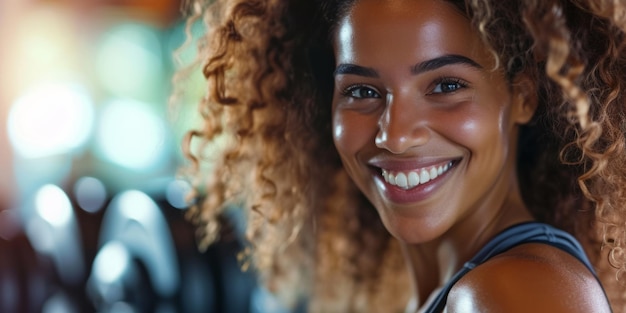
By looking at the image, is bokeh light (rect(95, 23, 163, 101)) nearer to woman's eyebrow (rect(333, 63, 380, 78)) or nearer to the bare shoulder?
woman's eyebrow (rect(333, 63, 380, 78))

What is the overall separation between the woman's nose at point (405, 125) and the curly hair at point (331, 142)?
0.14 metres

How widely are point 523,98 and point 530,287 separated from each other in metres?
0.37

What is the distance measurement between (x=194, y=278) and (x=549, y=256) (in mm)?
1377

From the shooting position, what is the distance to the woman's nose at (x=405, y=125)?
4.42 feet

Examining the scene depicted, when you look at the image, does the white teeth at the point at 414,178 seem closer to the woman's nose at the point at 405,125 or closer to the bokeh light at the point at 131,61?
the woman's nose at the point at 405,125

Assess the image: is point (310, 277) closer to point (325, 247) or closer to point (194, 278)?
point (325, 247)

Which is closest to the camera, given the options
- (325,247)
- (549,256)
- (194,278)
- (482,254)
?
(549,256)

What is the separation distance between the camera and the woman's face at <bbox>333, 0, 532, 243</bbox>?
1342 millimetres

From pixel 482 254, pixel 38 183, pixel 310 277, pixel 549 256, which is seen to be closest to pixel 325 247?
pixel 310 277

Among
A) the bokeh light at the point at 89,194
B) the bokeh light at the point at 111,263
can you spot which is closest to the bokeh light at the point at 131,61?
the bokeh light at the point at 89,194

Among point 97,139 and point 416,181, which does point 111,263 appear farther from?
point 97,139

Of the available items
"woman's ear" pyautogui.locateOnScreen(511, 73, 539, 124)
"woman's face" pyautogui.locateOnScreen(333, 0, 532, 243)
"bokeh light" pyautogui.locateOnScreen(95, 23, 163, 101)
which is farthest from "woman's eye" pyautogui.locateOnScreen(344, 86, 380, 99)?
"bokeh light" pyautogui.locateOnScreen(95, 23, 163, 101)

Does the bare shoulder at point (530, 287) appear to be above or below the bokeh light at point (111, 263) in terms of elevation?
above

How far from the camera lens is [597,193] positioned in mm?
1403
